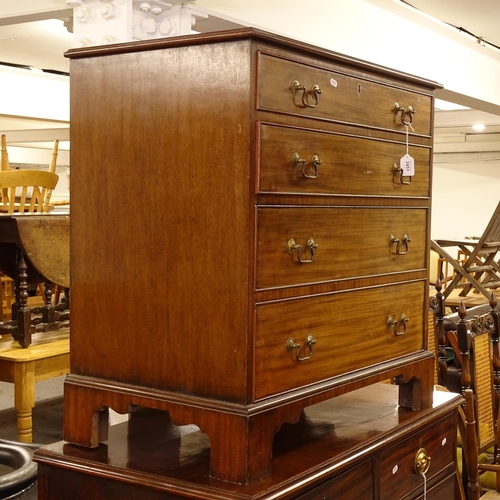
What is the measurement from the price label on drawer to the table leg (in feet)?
7.98

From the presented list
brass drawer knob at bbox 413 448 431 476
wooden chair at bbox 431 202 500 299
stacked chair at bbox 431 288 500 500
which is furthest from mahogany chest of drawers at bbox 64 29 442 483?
wooden chair at bbox 431 202 500 299

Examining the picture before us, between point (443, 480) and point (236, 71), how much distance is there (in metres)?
1.31

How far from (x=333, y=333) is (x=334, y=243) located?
195mm

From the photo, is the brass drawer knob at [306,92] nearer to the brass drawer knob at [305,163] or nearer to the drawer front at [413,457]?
the brass drawer knob at [305,163]

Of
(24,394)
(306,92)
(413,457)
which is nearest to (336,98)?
(306,92)

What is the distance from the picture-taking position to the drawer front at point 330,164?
1556mm

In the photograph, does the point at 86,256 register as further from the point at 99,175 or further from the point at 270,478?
the point at 270,478

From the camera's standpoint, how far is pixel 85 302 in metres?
1.78

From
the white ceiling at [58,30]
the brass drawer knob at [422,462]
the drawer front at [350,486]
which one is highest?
the white ceiling at [58,30]

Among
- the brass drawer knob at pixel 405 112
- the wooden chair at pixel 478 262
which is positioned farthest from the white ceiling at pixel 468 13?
the brass drawer knob at pixel 405 112

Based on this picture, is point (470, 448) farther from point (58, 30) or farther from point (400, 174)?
point (58, 30)

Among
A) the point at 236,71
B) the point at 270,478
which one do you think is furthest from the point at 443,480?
the point at 236,71

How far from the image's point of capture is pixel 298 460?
5.60ft

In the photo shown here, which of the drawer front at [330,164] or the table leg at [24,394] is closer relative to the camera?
the drawer front at [330,164]
